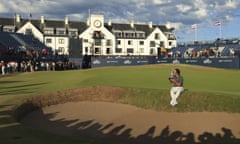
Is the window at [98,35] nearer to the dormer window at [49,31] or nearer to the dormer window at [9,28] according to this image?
the dormer window at [49,31]

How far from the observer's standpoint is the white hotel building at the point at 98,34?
4087 inches

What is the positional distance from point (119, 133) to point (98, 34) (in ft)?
322

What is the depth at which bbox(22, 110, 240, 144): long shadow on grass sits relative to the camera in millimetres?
12703

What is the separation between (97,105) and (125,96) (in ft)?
6.53

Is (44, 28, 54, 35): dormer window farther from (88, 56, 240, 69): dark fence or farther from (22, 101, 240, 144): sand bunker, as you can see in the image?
(22, 101, 240, 144): sand bunker

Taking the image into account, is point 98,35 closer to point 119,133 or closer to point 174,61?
point 174,61

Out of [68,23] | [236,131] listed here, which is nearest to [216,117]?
[236,131]

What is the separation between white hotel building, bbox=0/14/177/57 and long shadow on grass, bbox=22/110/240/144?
8377cm

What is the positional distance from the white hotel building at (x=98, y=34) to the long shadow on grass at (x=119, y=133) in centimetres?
8377

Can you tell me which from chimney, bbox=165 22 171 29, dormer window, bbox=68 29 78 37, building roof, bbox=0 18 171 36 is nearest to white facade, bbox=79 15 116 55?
dormer window, bbox=68 29 78 37

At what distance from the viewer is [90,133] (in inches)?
526

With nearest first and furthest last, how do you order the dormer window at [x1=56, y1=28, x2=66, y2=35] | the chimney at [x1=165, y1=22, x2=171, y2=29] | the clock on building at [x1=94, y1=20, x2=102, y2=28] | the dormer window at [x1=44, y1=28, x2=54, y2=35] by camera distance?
the dormer window at [x1=44, y1=28, x2=54, y2=35] < the dormer window at [x1=56, y1=28, x2=66, y2=35] < the clock on building at [x1=94, y1=20, x2=102, y2=28] < the chimney at [x1=165, y1=22, x2=171, y2=29]

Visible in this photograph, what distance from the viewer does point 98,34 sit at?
11044 cm

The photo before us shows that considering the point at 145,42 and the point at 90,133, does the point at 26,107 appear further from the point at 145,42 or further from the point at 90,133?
the point at 145,42
